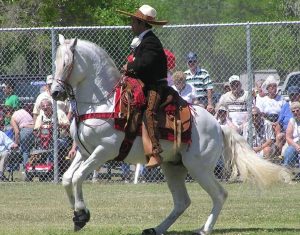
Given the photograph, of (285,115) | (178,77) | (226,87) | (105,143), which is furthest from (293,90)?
(105,143)

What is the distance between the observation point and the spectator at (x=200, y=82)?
1850 centimetres

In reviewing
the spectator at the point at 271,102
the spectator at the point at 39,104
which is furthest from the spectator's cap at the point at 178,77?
the spectator at the point at 39,104

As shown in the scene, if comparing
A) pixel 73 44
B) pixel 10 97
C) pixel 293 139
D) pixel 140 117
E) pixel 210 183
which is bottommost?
pixel 293 139

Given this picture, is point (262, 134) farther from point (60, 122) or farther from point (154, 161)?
point (154, 161)

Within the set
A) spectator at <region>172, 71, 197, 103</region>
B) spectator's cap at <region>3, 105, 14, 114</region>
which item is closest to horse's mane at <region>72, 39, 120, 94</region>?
spectator at <region>172, 71, 197, 103</region>

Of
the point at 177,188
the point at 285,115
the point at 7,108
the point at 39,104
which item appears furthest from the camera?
the point at 7,108

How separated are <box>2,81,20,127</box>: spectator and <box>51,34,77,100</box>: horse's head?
8.70 m

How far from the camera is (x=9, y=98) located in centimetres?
2005

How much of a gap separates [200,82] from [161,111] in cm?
731

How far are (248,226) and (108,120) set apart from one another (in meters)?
2.28

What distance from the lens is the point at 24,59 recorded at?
22.9m

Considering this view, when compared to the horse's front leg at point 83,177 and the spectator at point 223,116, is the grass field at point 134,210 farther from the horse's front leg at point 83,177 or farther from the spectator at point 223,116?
the spectator at point 223,116

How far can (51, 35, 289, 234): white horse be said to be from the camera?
1121 centimetres

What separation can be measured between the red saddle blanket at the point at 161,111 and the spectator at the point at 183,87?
640 cm
